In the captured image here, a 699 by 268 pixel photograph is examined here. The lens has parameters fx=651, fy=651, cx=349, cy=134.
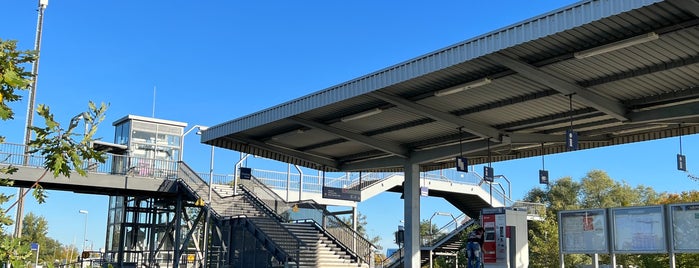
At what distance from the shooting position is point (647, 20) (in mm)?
11383

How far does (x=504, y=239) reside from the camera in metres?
17.7

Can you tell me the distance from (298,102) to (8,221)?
49.1ft

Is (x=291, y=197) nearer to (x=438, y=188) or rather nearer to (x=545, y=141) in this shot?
(x=438, y=188)

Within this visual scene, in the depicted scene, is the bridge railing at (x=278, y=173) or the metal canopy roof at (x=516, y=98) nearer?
the metal canopy roof at (x=516, y=98)

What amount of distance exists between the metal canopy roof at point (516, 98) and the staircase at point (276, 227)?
321 centimetres

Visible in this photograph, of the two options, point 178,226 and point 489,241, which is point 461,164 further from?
point 178,226

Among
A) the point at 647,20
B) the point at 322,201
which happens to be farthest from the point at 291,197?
the point at 647,20

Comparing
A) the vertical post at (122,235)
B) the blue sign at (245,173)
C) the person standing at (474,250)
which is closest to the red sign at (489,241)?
the person standing at (474,250)

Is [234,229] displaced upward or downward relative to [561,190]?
downward

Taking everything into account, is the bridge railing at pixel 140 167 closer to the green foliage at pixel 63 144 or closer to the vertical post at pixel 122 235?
the vertical post at pixel 122 235

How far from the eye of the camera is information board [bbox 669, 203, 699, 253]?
1368 centimetres

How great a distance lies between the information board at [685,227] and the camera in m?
13.7

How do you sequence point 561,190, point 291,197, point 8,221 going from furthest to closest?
1. point 561,190
2. point 291,197
3. point 8,221

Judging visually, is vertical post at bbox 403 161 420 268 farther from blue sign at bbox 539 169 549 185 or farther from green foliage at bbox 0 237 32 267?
green foliage at bbox 0 237 32 267
